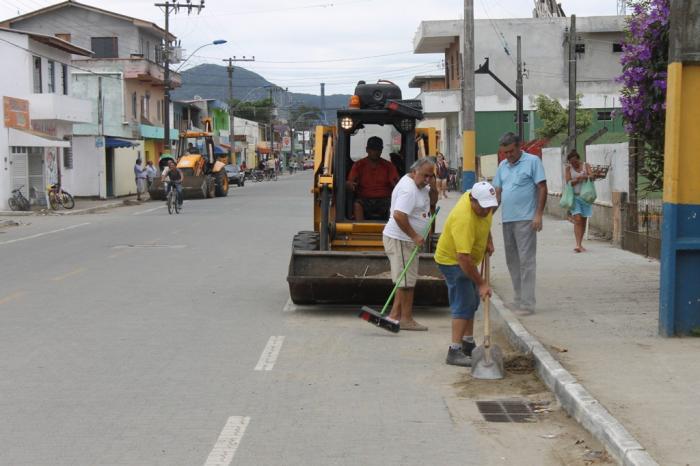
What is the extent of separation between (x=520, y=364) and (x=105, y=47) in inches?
2358

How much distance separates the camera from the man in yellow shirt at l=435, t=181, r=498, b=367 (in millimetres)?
8523

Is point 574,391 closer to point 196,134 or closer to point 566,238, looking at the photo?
point 566,238

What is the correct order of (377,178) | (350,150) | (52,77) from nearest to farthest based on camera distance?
(377,178) < (350,150) < (52,77)

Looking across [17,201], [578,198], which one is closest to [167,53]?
[17,201]

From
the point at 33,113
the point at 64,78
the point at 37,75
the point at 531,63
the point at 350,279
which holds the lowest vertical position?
the point at 350,279

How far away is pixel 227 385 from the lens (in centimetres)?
813

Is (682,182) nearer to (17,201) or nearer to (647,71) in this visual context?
(647,71)

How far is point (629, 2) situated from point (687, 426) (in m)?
6.34

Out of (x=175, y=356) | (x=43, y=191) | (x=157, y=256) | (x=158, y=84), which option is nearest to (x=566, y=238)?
(x=157, y=256)

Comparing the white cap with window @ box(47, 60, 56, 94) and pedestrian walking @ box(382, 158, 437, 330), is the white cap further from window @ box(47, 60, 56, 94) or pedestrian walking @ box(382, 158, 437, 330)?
window @ box(47, 60, 56, 94)

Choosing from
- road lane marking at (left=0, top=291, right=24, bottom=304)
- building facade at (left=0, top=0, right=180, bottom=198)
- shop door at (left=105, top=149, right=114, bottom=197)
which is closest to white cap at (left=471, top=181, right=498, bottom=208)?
road lane marking at (left=0, top=291, right=24, bottom=304)

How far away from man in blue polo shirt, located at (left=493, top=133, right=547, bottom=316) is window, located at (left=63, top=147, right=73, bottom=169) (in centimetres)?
3606

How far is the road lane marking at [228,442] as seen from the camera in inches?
237

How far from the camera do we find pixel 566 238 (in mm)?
20922
